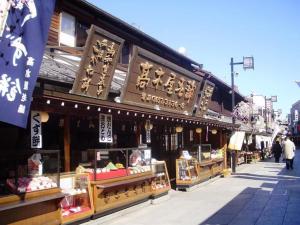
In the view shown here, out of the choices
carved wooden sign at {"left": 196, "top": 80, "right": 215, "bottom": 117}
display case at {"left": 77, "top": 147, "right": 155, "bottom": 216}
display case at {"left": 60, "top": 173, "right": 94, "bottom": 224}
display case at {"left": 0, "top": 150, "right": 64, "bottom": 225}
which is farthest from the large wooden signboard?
display case at {"left": 0, "top": 150, "right": 64, "bottom": 225}

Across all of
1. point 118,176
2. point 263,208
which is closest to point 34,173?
point 118,176

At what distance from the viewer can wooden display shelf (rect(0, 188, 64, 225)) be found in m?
7.74

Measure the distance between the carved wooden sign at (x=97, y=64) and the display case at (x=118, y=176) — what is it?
181 centimetres

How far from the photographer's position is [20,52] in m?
6.88

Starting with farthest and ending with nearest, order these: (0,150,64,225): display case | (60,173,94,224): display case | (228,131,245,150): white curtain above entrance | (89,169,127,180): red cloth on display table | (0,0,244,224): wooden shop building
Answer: (228,131,245,150): white curtain above entrance → (89,169,127,180): red cloth on display table → (60,173,94,224): display case → (0,0,244,224): wooden shop building → (0,150,64,225): display case

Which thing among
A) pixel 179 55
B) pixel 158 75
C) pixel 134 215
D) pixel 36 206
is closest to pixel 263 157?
pixel 179 55

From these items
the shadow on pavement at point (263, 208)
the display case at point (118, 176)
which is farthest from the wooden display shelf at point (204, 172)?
the display case at point (118, 176)

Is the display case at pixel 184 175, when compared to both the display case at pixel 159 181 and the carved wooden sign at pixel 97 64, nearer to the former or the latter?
the display case at pixel 159 181

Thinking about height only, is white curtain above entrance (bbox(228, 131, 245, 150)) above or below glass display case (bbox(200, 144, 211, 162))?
above

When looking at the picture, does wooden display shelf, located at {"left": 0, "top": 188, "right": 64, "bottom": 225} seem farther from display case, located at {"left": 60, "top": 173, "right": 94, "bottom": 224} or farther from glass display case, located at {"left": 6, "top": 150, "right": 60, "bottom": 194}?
display case, located at {"left": 60, "top": 173, "right": 94, "bottom": 224}

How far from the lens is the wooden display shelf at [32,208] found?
7742mm

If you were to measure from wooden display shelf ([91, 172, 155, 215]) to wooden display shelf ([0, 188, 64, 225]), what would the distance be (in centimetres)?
181

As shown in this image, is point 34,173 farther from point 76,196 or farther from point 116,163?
point 116,163

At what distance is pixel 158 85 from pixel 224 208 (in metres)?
5.51
